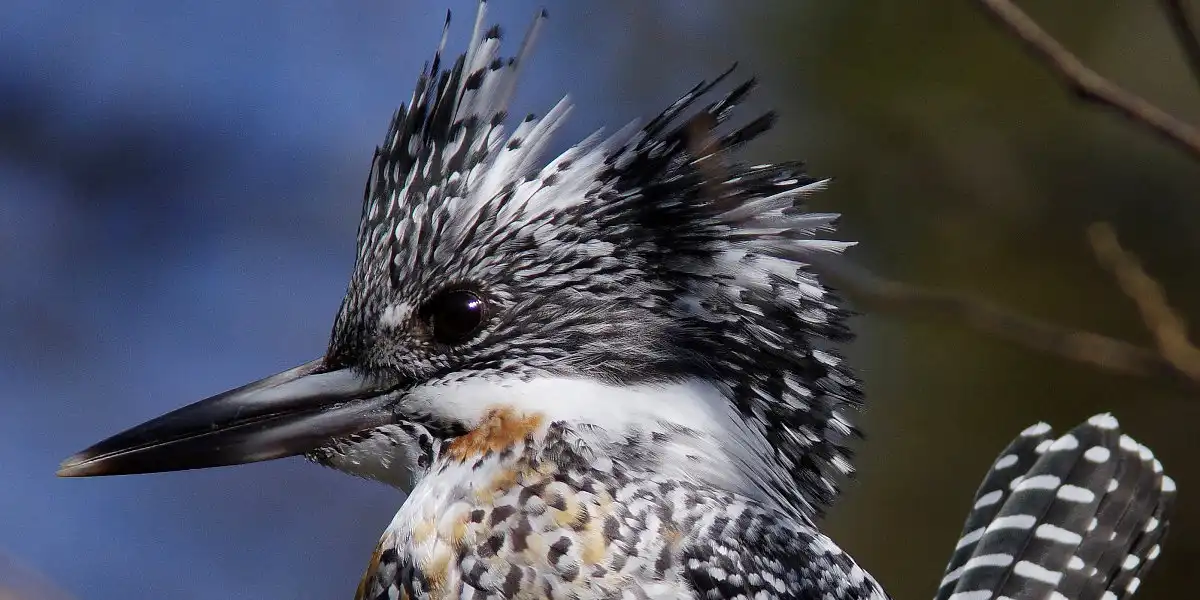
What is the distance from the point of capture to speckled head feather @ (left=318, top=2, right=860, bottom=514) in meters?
2.26

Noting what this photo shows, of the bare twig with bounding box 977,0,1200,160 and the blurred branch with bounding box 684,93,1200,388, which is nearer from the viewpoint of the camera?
the bare twig with bounding box 977,0,1200,160

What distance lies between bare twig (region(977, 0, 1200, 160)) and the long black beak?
1198 millimetres

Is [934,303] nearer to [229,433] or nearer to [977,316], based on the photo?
[977,316]

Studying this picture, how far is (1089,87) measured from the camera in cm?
180

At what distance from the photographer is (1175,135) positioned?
68.6 inches

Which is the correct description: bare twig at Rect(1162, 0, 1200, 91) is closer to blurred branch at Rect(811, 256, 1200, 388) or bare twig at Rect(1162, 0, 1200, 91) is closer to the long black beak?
blurred branch at Rect(811, 256, 1200, 388)

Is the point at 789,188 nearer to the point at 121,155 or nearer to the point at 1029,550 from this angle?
the point at 1029,550

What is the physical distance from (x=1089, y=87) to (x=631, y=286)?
850mm

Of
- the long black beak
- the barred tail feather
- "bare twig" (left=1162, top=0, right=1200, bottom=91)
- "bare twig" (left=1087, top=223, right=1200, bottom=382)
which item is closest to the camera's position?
"bare twig" (left=1162, top=0, right=1200, bottom=91)

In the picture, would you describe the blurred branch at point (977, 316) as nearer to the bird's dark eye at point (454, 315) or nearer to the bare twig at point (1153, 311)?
the bare twig at point (1153, 311)

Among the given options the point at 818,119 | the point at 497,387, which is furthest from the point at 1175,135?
the point at 818,119

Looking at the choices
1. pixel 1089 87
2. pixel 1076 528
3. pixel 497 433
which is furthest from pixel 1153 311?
pixel 497 433

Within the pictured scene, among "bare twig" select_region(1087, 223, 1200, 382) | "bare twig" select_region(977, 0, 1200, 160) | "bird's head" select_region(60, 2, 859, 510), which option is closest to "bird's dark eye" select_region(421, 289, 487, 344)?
"bird's head" select_region(60, 2, 859, 510)

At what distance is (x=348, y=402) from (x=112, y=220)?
12.8 ft
